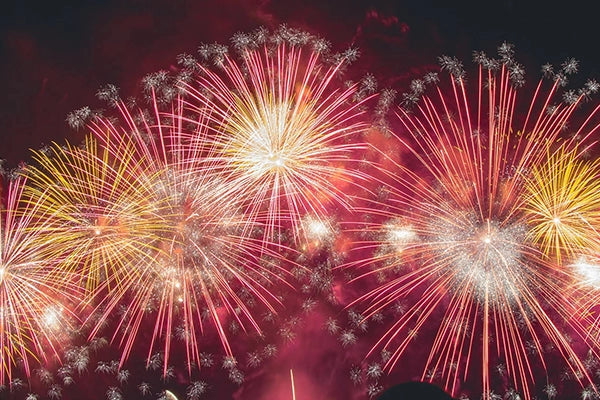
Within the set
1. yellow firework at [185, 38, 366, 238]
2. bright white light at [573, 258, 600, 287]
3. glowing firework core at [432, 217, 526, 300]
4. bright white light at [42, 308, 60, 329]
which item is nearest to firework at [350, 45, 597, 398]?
glowing firework core at [432, 217, 526, 300]

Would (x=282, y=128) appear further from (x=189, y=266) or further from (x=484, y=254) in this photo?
(x=484, y=254)

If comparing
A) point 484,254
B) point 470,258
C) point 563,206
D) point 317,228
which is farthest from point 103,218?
point 563,206

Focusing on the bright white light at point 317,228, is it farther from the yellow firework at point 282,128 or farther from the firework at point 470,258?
the firework at point 470,258

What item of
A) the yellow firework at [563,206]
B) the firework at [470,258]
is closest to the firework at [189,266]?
the firework at [470,258]

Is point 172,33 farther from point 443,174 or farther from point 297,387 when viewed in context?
point 297,387

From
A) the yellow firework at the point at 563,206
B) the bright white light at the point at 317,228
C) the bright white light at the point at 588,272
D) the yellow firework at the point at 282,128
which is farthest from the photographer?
the bright white light at the point at 317,228

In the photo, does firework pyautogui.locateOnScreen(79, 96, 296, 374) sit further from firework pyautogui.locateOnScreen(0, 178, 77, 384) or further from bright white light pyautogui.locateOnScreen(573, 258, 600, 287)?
bright white light pyautogui.locateOnScreen(573, 258, 600, 287)

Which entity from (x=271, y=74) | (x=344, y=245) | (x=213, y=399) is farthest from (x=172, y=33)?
(x=213, y=399)
